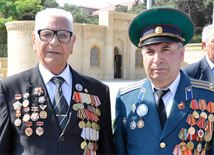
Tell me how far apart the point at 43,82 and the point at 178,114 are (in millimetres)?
1254

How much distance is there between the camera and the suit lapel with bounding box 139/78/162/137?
85.3 inches

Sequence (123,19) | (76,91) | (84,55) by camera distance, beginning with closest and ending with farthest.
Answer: (76,91), (84,55), (123,19)

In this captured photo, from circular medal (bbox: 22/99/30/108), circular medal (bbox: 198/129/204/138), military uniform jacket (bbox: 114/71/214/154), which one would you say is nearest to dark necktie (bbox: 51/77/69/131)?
circular medal (bbox: 22/99/30/108)

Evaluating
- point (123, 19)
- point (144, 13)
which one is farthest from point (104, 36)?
point (144, 13)

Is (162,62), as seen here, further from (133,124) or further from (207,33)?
(207,33)

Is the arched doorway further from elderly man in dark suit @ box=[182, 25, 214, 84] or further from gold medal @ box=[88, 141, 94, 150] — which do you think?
gold medal @ box=[88, 141, 94, 150]

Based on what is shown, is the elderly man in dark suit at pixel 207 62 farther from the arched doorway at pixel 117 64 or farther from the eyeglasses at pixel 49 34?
the arched doorway at pixel 117 64

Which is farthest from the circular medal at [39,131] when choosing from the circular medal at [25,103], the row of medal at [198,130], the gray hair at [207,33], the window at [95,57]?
the window at [95,57]

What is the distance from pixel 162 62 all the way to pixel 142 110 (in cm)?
50

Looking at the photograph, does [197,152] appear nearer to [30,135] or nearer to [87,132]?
[87,132]

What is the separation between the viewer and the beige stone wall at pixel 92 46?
19.2 metres

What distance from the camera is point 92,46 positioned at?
20.4m

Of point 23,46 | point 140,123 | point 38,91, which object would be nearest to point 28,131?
point 38,91

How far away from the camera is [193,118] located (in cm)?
217
